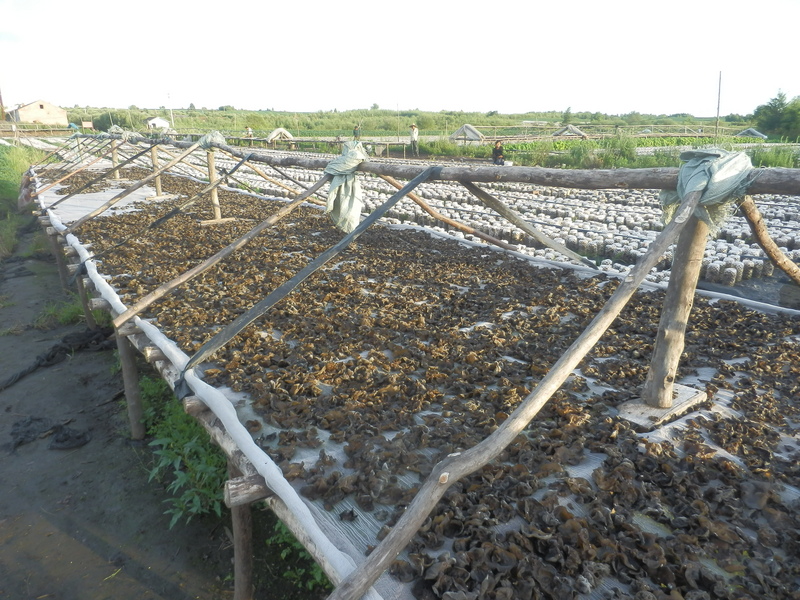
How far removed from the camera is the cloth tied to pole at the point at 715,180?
7.88ft

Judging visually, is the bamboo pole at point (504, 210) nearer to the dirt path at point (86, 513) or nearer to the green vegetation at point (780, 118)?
the dirt path at point (86, 513)

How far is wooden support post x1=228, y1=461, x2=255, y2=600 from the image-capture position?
10.0 feet

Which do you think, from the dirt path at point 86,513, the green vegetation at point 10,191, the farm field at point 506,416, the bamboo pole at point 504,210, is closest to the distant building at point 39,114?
the green vegetation at point 10,191

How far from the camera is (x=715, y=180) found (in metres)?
2.42

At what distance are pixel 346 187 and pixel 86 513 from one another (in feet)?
11.7

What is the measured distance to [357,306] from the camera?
472cm

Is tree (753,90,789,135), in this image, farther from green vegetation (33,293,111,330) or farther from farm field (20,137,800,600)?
green vegetation (33,293,111,330)

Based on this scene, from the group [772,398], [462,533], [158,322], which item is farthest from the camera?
[158,322]

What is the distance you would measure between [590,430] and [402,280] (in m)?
3.13

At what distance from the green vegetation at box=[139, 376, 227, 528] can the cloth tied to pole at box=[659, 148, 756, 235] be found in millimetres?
3501

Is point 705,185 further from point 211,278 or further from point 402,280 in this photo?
point 211,278

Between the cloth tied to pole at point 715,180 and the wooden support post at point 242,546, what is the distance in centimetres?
295

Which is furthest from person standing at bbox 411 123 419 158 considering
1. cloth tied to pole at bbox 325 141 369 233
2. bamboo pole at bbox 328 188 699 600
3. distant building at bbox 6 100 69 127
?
distant building at bbox 6 100 69 127

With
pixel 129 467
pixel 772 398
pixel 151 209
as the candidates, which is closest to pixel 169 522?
pixel 129 467
